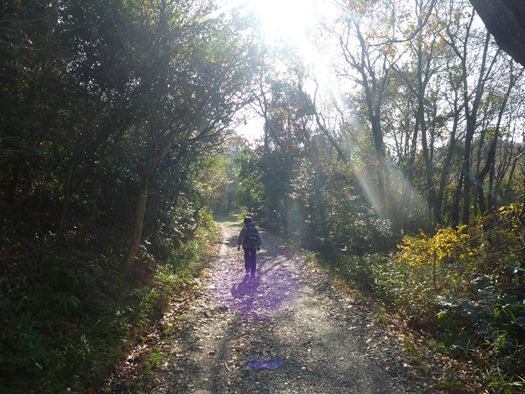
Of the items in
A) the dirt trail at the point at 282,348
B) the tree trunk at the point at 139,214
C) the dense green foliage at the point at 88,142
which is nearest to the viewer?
the dirt trail at the point at 282,348

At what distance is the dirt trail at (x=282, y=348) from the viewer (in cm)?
498

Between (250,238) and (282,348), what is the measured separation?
218 inches

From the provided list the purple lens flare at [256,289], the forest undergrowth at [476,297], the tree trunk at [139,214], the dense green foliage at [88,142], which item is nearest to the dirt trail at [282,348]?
the purple lens flare at [256,289]

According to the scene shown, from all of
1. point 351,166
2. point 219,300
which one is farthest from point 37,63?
point 351,166

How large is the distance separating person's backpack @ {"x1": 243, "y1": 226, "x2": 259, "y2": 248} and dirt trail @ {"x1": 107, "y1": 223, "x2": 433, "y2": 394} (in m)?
1.66

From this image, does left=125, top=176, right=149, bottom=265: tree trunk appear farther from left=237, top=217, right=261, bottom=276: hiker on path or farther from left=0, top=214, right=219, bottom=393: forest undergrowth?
left=237, top=217, right=261, bottom=276: hiker on path

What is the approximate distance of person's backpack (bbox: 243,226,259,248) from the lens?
454 inches

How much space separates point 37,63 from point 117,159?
8.27 ft

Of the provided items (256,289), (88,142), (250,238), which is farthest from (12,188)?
(256,289)

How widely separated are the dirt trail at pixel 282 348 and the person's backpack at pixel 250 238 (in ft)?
5.45

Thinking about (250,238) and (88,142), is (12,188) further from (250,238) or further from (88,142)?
(250,238)

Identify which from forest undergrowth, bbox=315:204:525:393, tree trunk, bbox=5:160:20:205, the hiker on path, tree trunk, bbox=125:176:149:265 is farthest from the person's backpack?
tree trunk, bbox=5:160:20:205

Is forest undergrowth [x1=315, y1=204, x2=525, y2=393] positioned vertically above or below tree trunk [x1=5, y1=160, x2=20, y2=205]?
below

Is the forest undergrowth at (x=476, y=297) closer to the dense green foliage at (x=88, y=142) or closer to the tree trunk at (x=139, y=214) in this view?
the dense green foliage at (x=88, y=142)
